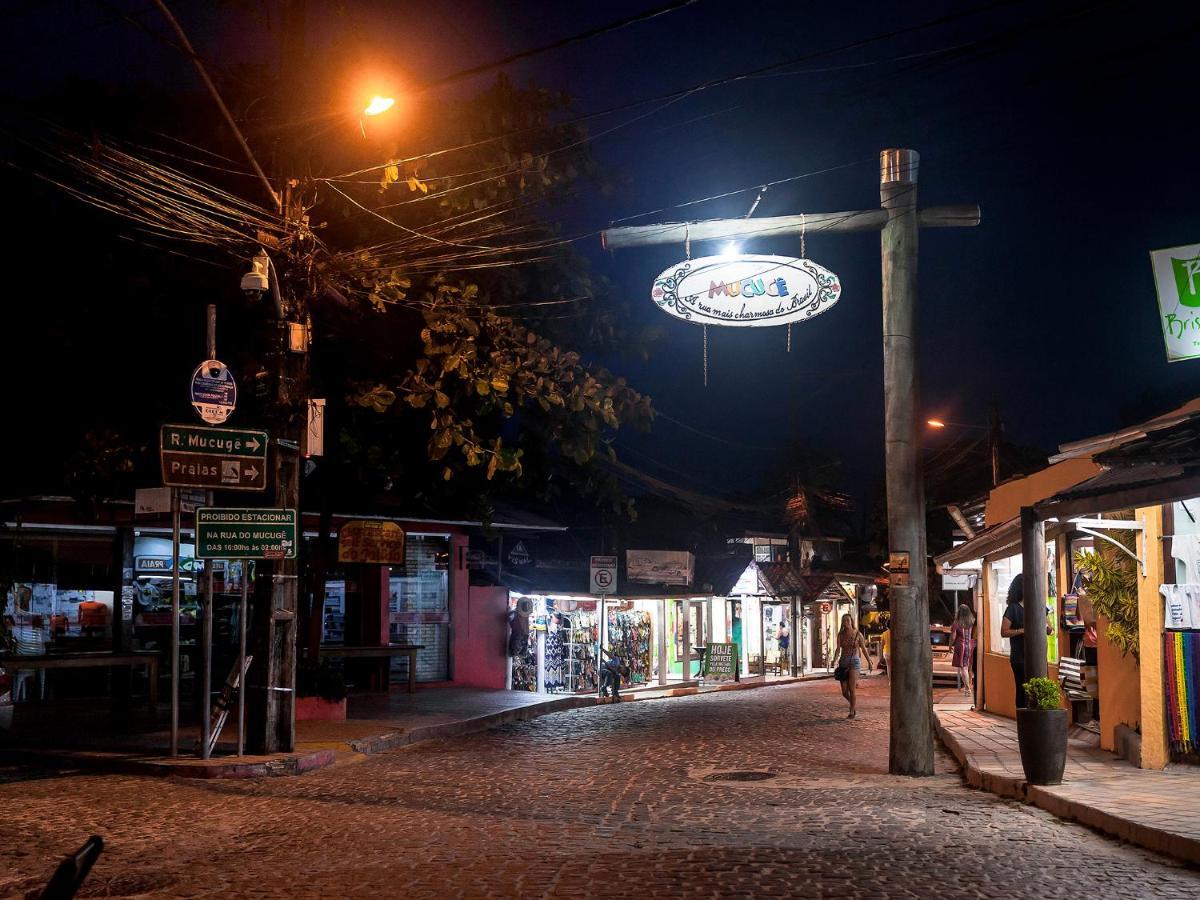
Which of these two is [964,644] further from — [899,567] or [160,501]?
[160,501]

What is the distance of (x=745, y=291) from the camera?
510 inches

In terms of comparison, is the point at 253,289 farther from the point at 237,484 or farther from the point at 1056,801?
the point at 1056,801

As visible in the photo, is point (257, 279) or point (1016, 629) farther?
point (1016, 629)

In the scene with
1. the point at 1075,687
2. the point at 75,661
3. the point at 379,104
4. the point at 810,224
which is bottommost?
the point at 1075,687

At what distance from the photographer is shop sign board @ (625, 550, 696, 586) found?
2952cm

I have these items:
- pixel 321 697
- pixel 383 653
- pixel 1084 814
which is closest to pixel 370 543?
pixel 321 697

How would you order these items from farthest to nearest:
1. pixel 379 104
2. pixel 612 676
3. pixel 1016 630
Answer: pixel 612 676
pixel 1016 630
pixel 379 104

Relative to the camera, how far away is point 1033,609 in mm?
12086

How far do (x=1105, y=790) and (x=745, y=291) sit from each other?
21.0 feet

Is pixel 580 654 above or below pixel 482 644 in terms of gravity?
below

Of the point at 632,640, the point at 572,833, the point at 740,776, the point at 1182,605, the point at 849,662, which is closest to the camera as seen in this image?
the point at 572,833

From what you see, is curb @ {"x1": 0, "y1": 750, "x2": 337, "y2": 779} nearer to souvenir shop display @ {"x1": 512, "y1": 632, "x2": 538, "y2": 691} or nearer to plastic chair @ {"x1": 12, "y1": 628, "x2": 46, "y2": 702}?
plastic chair @ {"x1": 12, "y1": 628, "x2": 46, "y2": 702}

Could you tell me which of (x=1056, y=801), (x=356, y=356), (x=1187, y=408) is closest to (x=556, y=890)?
(x=1056, y=801)

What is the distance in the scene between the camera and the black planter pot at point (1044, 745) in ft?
35.0
